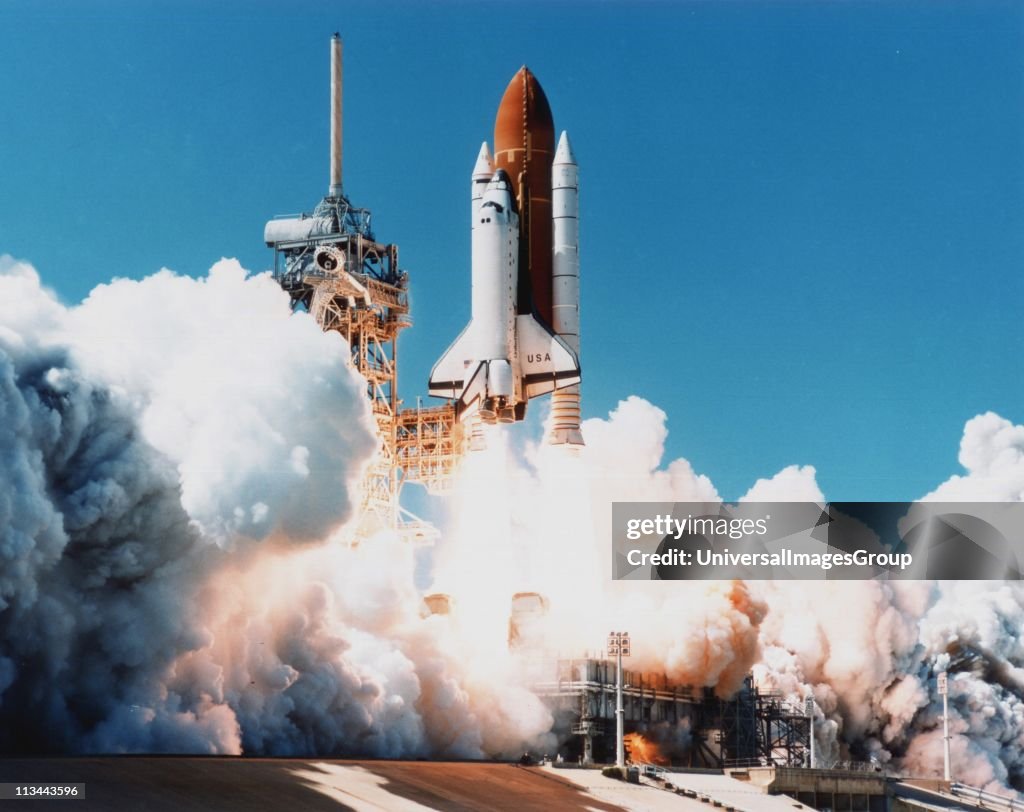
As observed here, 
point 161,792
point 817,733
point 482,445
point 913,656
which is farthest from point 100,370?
point 913,656

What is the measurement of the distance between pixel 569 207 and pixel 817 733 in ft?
74.7

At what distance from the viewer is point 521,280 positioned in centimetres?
6175

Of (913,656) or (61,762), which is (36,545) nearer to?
(61,762)

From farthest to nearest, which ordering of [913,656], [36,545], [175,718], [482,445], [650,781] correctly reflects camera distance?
[913,656] < [482,445] < [650,781] < [175,718] < [36,545]

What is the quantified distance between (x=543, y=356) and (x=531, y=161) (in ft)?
22.7

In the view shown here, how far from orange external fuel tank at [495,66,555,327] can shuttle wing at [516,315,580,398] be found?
169 centimetres

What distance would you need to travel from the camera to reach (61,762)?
128ft

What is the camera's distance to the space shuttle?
60.0 meters

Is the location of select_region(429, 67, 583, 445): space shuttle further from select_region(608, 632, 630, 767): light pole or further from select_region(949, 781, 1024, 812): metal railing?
select_region(949, 781, 1024, 812): metal railing

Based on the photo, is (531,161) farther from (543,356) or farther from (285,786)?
(285,786)

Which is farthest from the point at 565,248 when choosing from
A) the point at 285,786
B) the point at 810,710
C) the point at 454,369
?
the point at 285,786

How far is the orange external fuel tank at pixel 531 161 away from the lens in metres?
63.0

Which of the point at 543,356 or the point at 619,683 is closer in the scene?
the point at 619,683

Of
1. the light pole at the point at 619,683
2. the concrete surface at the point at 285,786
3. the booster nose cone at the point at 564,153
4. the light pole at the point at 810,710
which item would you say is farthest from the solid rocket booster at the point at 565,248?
the concrete surface at the point at 285,786
